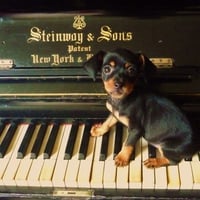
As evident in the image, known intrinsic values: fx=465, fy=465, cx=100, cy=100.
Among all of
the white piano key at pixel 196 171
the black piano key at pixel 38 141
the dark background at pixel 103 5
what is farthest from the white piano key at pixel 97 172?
the dark background at pixel 103 5

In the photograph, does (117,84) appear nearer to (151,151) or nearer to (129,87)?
(129,87)

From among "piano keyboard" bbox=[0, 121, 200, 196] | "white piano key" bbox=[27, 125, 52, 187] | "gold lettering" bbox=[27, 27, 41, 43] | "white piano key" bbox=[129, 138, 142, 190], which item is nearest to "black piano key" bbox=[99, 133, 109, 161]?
"piano keyboard" bbox=[0, 121, 200, 196]

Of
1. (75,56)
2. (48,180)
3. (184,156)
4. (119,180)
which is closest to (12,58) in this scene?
(75,56)

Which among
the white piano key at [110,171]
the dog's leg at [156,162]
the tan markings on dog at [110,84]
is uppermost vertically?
the tan markings on dog at [110,84]

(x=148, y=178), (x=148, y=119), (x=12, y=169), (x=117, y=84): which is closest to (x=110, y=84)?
(x=117, y=84)

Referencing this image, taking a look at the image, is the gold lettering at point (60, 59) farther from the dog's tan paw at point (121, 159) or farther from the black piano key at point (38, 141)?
the dog's tan paw at point (121, 159)

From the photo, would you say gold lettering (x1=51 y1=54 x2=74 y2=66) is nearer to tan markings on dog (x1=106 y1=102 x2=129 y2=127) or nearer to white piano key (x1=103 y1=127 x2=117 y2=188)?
tan markings on dog (x1=106 y1=102 x2=129 y2=127)

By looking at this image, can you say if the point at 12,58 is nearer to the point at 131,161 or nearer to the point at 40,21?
the point at 40,21
